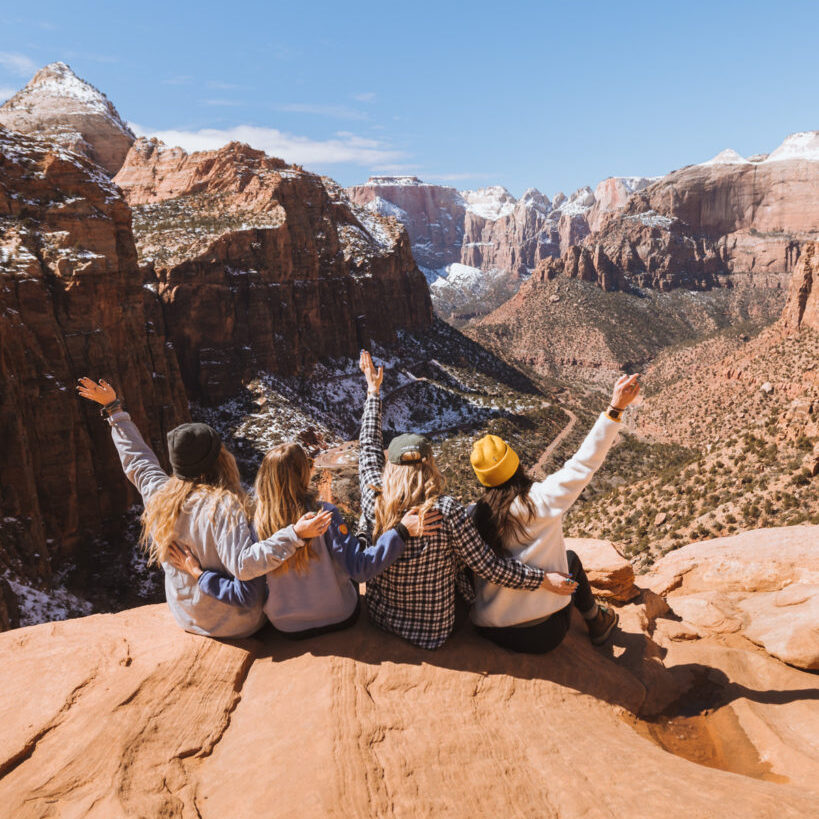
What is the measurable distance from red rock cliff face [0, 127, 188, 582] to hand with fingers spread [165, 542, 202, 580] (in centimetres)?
2036

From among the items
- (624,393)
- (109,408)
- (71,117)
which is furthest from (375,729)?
(71,117)

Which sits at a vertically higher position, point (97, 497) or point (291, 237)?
point (291, 237)

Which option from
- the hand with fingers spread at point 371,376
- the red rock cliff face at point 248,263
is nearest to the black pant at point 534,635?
the hand with fingers spread at point 371,376

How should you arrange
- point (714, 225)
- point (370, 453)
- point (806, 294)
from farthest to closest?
point (714, 225)
point (806, 294)
point (370, 453)

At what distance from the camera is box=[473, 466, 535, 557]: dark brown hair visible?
556 centimetres

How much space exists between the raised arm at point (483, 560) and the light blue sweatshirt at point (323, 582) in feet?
1.99

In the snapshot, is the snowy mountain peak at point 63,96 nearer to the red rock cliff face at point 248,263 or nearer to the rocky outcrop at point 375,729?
the red rock cliff face at point 248,263

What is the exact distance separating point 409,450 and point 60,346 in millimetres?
28641

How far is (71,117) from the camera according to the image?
8681 centimetres

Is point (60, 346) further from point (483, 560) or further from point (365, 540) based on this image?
point (483, 560)

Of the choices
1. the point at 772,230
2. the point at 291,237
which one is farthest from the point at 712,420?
the point at 772,230

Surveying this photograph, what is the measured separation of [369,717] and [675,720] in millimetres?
3924

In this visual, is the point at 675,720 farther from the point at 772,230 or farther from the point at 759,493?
the point at 772,230

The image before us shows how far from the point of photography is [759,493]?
2245 cm
